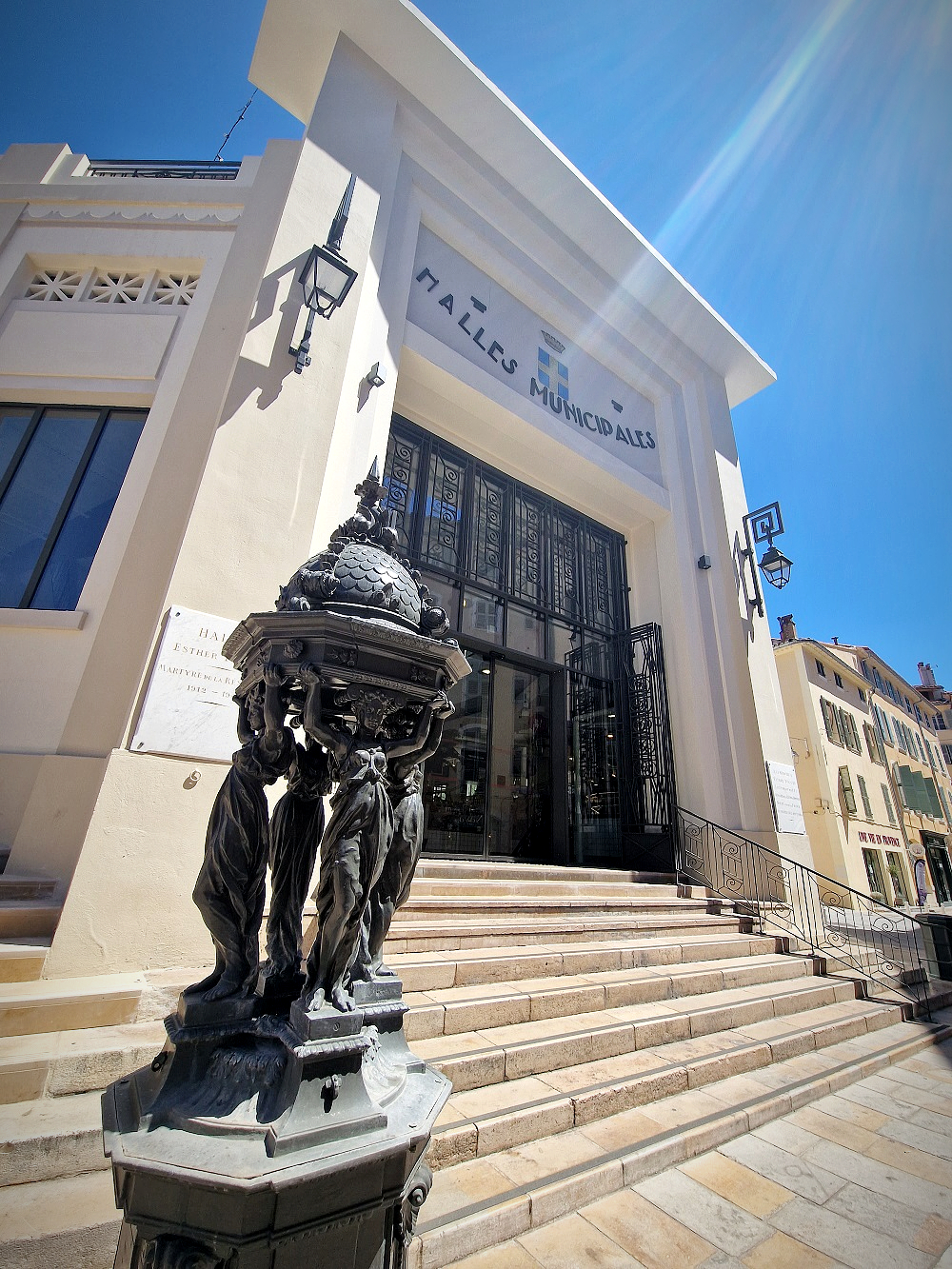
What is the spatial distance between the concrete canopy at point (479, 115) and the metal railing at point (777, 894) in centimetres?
923

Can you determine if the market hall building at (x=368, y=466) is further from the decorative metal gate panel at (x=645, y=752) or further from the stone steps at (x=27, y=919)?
the stone steps at (x=27, y=919)

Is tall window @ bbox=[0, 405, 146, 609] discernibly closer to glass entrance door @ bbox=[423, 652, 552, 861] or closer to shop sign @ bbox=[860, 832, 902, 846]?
glass entrance door @ bbox=[423, 652, 552, 861]

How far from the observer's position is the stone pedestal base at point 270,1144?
1.07 meters

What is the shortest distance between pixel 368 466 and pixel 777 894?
7.52 m

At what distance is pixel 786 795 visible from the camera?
7801 millimetres

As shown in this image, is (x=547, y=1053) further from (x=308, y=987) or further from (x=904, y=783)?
(x=904, y=783)

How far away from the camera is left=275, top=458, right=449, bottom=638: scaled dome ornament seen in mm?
→ 1758

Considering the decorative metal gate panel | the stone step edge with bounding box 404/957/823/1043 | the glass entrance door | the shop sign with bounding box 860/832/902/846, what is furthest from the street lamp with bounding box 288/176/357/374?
the shop sign with bounding box 860/832/902/846

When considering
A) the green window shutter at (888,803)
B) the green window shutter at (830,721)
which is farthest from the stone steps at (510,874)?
the green window shutter at (888,803)

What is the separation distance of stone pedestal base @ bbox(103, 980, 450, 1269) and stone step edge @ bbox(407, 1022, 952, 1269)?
87 centimetres

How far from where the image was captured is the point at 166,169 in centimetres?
646

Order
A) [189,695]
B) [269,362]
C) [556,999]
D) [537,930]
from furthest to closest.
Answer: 1. [269,362]
2. [537,930]
3. [189,695]
4. [556,999]

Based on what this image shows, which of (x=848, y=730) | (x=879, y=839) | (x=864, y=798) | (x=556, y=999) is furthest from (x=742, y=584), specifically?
(x=879, y=839)

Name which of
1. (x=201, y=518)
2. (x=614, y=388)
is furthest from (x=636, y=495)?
(x=201, y=518)
